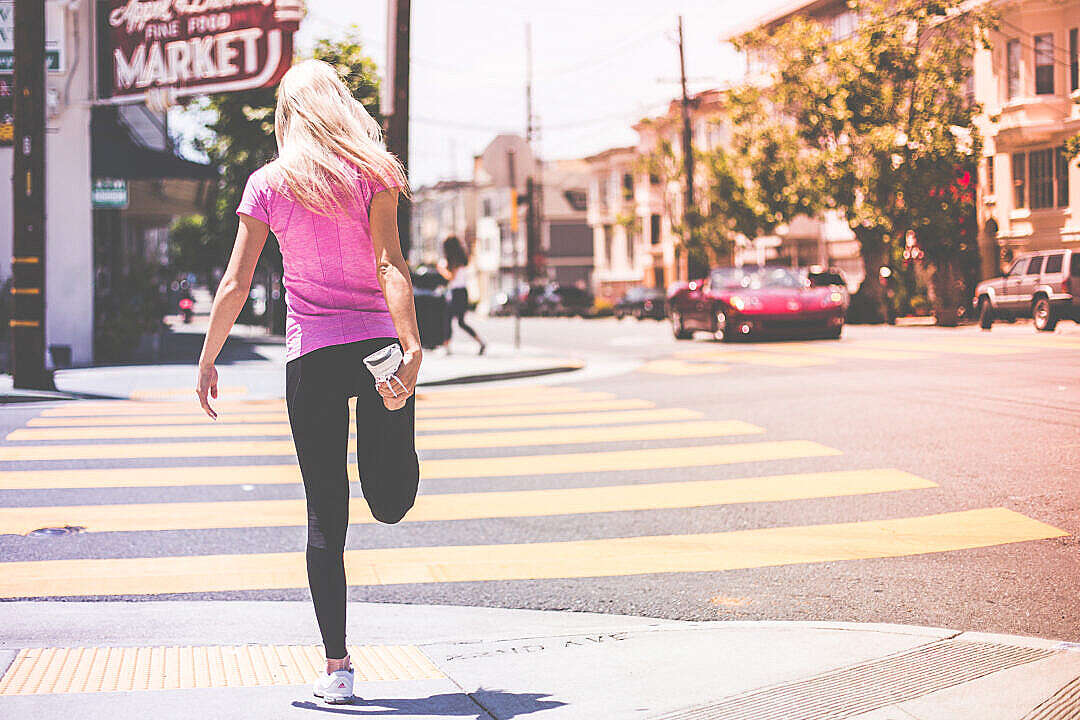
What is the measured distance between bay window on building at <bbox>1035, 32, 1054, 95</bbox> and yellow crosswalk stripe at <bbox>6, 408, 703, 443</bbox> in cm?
2898

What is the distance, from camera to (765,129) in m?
38.2

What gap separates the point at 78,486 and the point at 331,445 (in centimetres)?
449

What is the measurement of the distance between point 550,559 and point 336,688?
101 inches

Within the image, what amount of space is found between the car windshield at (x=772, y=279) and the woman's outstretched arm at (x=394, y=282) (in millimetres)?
19461

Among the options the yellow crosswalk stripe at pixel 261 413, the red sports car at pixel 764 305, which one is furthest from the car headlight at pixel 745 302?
the yellow crosswalk stripe at pixel 261 413

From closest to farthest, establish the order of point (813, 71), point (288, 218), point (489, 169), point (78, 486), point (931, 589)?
point (288, 218)
point (931, 589)
point (78, 486)
point (489, 169)
point (813, 71)

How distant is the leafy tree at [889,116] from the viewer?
33938 millimetres

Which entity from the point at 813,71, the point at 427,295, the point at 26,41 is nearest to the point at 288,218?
the point at 26,41

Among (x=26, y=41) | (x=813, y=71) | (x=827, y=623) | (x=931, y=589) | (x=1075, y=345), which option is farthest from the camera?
(x=813, y=71)

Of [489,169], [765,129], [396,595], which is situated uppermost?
[765,129]

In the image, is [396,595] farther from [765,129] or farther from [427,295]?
[765,129]

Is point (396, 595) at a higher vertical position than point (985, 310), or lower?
lower

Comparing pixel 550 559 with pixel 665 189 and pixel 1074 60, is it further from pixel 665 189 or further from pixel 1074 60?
pixel 665 189

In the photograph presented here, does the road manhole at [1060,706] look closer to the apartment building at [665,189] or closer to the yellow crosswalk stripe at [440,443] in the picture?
the yellow crosswalk stripe at [440,443]
